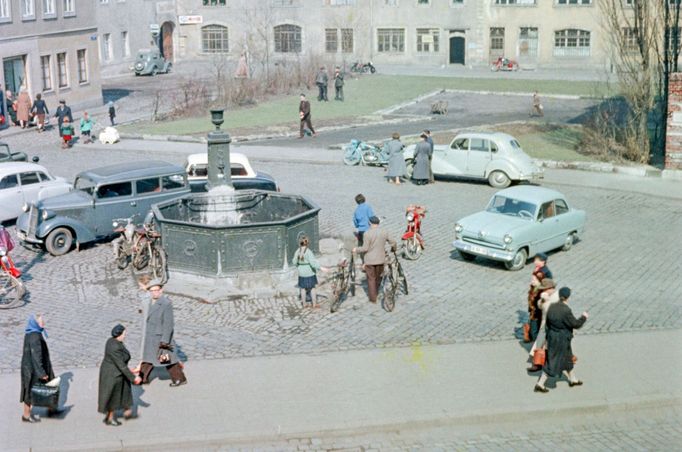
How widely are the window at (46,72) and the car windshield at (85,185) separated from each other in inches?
866

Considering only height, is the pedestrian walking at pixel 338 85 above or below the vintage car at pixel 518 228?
above

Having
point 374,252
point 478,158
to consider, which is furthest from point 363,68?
point 374,252

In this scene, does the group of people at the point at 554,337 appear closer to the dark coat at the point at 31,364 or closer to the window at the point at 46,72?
the dark coat at the point at 31,364

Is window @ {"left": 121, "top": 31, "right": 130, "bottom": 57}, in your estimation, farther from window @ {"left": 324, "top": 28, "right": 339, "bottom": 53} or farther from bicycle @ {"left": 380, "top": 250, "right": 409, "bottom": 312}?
bicycle @ {"left": 380, "top": 250, "right": 409, "bottom": 312}

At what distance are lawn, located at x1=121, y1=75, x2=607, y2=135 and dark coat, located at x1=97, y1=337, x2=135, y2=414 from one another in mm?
26513

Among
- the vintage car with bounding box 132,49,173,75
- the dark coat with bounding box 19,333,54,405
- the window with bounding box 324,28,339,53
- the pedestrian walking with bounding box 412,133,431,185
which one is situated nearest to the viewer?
the dark coat with bounding box 19,333,54,405

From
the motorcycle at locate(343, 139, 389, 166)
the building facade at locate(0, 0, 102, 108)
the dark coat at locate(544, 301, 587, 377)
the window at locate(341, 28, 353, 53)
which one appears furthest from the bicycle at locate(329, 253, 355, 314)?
the window at locate(341, 28, 353, 53)

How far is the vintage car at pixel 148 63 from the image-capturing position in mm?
61812

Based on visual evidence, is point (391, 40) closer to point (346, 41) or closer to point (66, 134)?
point (346, 41)

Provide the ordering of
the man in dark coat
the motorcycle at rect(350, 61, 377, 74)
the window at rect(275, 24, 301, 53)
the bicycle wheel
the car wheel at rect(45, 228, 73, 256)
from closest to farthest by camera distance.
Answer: the man in dark coat
the bicycle wheel
the car wheel at rect(45, 228, 73, 256)
the motorcycle at rect(350, 61, 377, 74)
the window at rect(275, 24, 301, 53)

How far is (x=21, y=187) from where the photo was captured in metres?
23.3

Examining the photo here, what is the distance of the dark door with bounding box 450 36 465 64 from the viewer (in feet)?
225

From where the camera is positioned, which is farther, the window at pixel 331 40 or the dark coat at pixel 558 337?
the window at pixel 331 40

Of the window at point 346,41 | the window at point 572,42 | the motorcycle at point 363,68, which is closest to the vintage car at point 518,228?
the motorcycle at point 363,68
